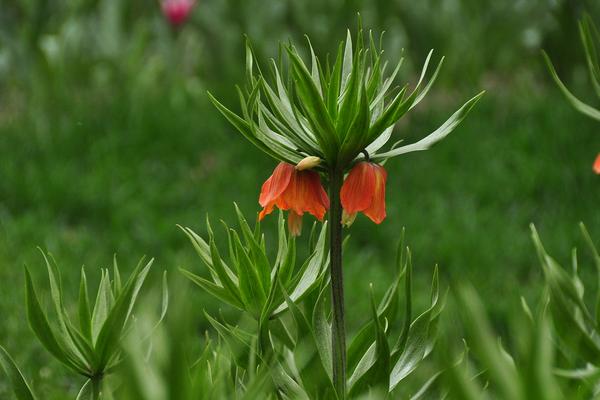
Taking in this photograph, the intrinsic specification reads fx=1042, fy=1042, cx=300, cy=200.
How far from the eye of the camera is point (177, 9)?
4359mm

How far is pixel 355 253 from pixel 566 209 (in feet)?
2.29

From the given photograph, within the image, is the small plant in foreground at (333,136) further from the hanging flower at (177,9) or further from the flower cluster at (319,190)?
the hanging flower at (177,9)

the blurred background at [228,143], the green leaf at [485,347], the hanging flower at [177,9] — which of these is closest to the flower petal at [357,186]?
the green leaf at [485,347]

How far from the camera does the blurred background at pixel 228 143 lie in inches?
116

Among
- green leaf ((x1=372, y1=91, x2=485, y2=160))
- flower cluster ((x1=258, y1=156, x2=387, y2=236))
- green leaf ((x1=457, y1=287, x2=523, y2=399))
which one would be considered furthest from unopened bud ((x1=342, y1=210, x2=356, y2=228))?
green leaf ((x1=457, y1=287, x2=523, y2=399))

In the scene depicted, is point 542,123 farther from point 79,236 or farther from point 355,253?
point 79,236

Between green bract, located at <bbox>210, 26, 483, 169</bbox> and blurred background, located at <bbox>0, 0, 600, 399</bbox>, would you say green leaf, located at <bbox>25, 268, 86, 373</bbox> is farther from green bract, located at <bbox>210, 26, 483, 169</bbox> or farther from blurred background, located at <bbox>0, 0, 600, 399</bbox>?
blurred background, located at <bbox>0, 0, 600, 399</bbox>

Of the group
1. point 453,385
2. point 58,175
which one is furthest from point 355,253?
point 453,385

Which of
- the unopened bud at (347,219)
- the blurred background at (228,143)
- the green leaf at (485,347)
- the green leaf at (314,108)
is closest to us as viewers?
the green leaf at (485,347)

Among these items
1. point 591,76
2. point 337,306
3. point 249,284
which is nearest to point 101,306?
point 249,284

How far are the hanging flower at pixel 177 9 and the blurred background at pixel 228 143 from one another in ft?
0.26

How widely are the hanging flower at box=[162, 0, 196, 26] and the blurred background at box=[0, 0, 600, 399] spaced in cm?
8

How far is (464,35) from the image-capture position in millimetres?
4402

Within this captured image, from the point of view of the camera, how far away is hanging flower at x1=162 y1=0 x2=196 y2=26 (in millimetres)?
4344
